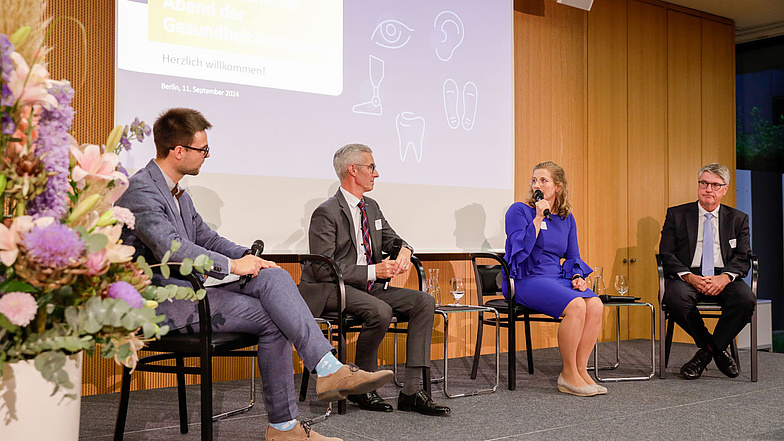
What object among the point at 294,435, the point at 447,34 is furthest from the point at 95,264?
the point at 447,34

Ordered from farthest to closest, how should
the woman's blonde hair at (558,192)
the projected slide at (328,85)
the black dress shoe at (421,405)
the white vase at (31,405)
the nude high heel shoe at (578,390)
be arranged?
the woman's blonde hair at (558,192)
the nude high heel shoe at (578,390)
the projected slide at (328,85)
the black dress shoe at (421,405)
the white vase at (31,405)

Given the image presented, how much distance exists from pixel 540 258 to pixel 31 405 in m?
3.33

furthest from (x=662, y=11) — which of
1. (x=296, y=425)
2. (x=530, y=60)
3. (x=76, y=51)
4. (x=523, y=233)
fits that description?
(x=296, y=425)

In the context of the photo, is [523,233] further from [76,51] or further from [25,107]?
[25,107]

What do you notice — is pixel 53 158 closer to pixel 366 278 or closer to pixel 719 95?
pixel 366 278

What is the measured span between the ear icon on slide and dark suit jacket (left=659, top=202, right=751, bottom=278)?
1818 mm

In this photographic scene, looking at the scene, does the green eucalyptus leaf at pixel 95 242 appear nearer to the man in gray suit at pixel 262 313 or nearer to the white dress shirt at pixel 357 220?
the man in gray suit at pixel 262 313

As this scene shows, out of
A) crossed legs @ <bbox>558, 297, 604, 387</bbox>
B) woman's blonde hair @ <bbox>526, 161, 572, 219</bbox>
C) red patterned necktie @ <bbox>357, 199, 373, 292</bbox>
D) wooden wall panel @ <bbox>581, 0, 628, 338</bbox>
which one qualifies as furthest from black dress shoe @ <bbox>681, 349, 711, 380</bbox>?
red patterned necktie @ <bbox>357, 199, 373, 292</bbox>

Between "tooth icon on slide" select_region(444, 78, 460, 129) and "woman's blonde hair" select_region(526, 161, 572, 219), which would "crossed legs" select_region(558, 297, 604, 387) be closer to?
"woman's blonde hair" select_region(526, 161, 572, 219)

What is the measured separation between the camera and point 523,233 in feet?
12.9

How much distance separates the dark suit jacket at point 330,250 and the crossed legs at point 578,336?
1.15m

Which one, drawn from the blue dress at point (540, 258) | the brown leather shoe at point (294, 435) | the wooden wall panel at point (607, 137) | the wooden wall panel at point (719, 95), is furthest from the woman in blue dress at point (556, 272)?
the wooden wall panel at point (719, 95)

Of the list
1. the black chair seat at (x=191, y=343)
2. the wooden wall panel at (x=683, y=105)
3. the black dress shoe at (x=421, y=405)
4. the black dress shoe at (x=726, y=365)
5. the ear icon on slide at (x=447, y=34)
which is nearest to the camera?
the black chair seat at (x=191, y=343)

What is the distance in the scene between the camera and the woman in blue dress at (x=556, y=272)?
146 inches
